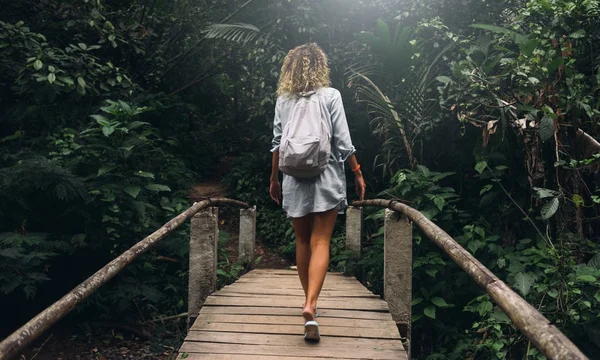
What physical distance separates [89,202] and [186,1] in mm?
7129

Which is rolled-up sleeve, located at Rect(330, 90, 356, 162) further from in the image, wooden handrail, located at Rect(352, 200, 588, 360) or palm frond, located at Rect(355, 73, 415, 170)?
palm frond, located at Rect(355, 73, 415, 170)

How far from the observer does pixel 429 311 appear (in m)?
4.71

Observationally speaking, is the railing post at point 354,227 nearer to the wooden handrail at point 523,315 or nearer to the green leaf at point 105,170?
the green leaf at point 105,170

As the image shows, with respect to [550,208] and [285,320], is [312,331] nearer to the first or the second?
[285,320]

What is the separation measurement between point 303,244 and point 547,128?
2.24m

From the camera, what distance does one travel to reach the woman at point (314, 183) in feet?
11.5

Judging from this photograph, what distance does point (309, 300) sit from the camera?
3328 mm

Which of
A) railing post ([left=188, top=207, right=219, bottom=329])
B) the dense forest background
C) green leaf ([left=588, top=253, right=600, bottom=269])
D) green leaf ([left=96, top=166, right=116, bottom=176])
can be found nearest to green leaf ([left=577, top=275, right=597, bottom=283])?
the dense forest background

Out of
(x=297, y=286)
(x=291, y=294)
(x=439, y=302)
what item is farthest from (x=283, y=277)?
(x=439, y=302)

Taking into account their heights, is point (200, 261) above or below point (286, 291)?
above

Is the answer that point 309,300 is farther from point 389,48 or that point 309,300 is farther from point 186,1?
point 186,1

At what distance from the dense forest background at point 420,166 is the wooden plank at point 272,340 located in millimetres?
1188

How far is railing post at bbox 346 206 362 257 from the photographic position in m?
6.57

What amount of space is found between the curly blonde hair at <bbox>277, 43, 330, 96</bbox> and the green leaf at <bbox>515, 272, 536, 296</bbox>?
2.05 meters
